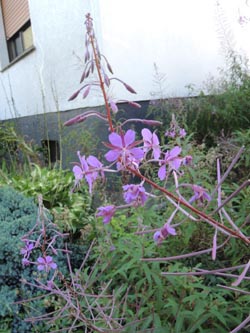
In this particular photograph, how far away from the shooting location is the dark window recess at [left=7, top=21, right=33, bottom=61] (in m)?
7.19

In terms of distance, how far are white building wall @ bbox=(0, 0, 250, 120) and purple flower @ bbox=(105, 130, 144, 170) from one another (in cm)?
372

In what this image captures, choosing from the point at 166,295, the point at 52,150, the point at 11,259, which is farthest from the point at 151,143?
the point at 52,150

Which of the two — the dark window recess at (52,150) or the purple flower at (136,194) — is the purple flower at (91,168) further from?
the dark window recess at (52,150)

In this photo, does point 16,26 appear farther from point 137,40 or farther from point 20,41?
point 137,40

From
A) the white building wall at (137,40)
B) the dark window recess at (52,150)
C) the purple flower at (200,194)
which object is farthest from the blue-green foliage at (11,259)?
the dark window recess at (52,150)

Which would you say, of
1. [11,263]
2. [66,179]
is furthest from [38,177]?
[11,263]

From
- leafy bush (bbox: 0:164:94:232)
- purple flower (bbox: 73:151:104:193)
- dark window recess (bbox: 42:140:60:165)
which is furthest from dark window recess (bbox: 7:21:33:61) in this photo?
purple flower (bbox: 73:151:104:193)

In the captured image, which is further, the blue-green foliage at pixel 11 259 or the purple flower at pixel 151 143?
the blue-green foliage at pixel 11 259

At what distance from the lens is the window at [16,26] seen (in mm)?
7012

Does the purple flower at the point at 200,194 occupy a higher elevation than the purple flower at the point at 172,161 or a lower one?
lower

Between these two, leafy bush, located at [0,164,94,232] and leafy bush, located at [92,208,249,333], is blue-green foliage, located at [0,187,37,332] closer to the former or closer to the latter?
leafy bush, located at [0,164,94,232]

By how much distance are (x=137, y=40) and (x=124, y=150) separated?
13.7 ft

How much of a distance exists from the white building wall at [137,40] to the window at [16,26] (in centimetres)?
116

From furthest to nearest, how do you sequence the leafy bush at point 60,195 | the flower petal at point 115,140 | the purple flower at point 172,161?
the leafy bush at point 60,195, the purple flower at point 172,161, the flower petal at point 115,140
